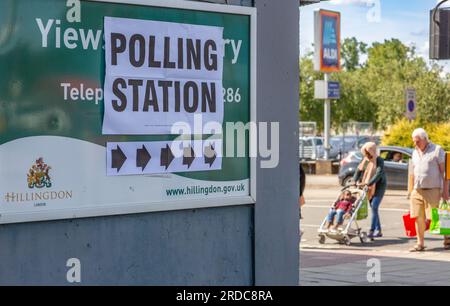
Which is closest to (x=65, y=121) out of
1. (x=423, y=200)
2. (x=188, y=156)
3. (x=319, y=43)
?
(x=188, y=156)

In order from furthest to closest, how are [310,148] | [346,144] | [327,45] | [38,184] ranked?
[346,144] < [310,148] < [327,45] < [38,184]

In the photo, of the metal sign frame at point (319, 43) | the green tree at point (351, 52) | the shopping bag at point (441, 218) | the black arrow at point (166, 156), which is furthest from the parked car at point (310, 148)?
the green tree at point (351, 52)

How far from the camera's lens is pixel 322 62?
37812mm

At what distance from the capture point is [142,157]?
21.4 feet

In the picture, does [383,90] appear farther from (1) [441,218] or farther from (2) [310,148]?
(1) [441,218]

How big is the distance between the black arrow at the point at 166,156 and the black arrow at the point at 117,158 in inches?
13.1

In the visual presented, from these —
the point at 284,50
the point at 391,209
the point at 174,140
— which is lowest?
the point at 391,209

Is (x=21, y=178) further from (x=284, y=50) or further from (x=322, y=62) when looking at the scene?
(x=322, y=62)

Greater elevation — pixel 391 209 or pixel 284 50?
pixel 284 50

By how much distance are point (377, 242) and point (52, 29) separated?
10.3 meters

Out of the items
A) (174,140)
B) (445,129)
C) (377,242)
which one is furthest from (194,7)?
(445,129)

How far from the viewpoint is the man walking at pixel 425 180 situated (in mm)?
13406

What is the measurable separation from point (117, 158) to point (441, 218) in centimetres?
826

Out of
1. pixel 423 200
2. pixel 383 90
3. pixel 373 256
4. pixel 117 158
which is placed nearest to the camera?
pixel 117 158
